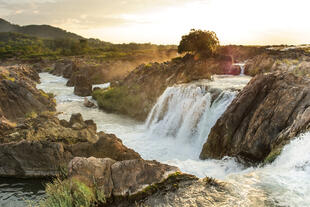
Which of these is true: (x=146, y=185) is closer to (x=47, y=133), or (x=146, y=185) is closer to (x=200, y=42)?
(x=47, y=133)

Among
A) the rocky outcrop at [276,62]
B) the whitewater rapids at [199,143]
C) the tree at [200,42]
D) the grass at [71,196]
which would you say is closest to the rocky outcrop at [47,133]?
the whitewater rapids at [199,143]

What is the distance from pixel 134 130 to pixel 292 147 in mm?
20319

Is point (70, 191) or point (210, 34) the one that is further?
point (210, 34)

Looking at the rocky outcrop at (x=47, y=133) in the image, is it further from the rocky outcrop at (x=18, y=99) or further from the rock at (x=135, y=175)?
the rocky outcrop at (x=18, y=99)

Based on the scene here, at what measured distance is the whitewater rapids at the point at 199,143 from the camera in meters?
9.88

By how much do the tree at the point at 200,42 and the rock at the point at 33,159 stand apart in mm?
37243

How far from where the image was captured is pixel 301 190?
9422mm

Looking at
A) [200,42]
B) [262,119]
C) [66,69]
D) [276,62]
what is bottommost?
[262,119]

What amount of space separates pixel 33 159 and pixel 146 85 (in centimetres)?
2437

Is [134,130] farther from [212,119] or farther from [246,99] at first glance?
[246,99]

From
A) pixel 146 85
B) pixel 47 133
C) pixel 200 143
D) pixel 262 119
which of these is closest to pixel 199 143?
pixel 200 143

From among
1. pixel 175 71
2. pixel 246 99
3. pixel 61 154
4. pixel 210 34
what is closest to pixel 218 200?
pixel 246 99

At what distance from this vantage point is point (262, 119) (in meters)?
16.0

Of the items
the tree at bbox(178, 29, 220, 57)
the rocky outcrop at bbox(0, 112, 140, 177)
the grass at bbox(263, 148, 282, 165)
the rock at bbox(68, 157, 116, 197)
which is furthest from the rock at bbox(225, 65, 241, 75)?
the rock at bbox(68, 157, 116, 197)
